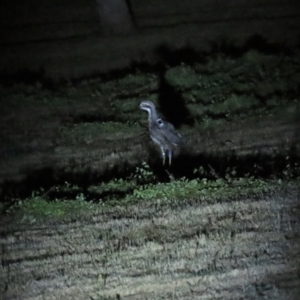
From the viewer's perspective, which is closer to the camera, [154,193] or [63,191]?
[154,193]

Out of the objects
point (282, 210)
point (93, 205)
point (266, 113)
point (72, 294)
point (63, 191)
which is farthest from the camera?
point (266, 113)

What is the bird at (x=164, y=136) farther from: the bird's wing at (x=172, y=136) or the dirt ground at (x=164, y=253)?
the dirt ground at (x=164, y=253)

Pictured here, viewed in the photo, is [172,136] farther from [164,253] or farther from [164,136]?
[164,253]

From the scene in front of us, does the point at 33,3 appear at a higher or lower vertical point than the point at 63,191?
higher

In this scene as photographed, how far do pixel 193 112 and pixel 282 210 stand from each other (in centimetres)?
286

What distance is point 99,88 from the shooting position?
33.1ft

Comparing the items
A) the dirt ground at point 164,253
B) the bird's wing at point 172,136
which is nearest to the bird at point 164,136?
the bird's wing at point 172,136

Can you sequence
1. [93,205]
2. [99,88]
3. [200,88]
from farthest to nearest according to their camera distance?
[99,88] → [200,88] → [93,205]

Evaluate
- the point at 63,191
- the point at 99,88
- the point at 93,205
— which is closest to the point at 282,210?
the point at 93,205

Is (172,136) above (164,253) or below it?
above

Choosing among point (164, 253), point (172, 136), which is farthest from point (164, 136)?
point (164, 253)

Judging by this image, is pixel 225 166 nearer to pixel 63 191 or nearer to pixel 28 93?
pixel 63 191

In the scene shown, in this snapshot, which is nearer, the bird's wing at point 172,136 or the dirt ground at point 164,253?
the dirt ground at point 164,253

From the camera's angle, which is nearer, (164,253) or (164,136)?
(164,253)
